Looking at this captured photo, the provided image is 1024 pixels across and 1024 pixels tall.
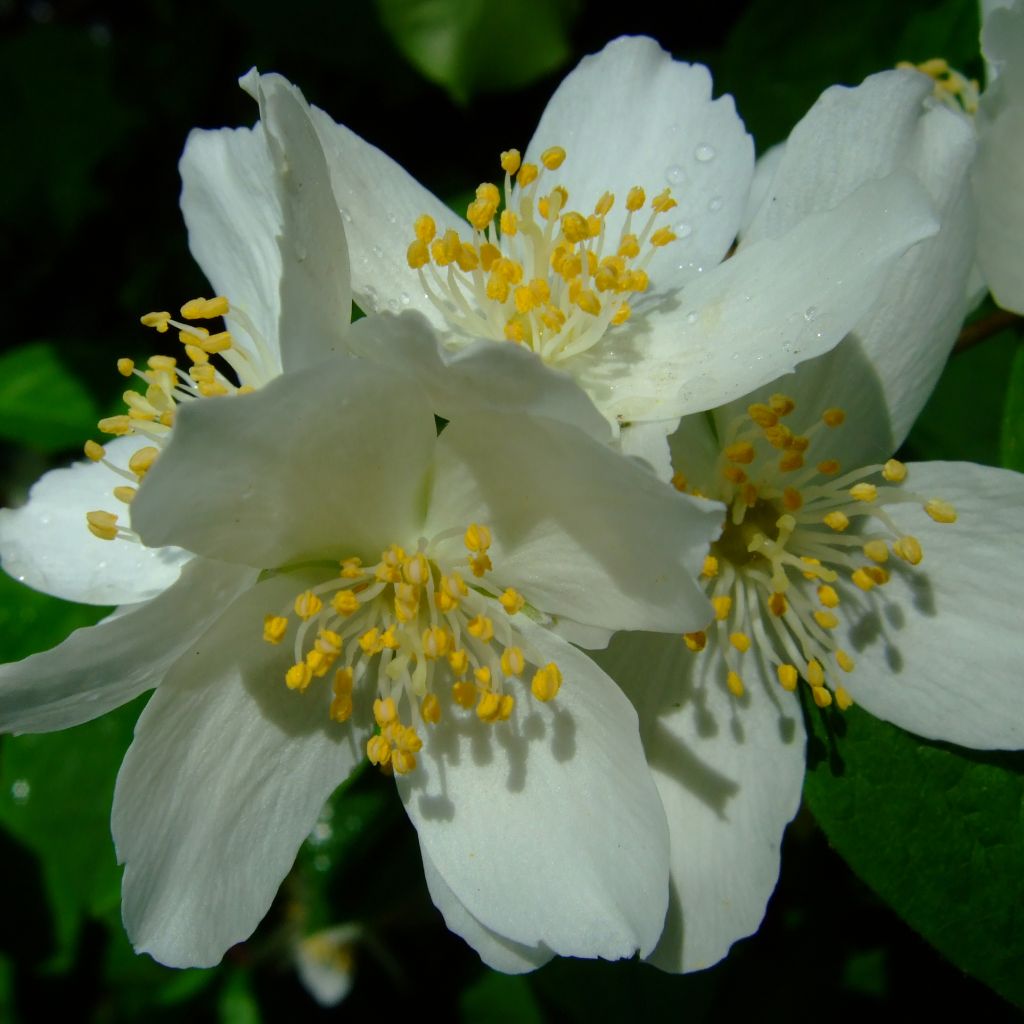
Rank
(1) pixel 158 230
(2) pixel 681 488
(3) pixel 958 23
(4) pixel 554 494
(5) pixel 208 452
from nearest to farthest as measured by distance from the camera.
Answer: (5) pixel 208 452 → (4) pixel 554 494 → (2) pixel 681 488 → (3) pixel 958 23 → (1) pixel 158 230

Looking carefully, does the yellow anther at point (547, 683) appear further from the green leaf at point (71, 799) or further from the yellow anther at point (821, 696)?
the green leaf at point (71, 799)

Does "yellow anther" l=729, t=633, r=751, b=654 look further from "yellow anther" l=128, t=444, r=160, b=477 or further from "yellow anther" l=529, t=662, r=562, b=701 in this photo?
"yellow anther" l=128, t=444, r=160, b=477

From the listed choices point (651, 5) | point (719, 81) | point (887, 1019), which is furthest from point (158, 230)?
point (887, 1019)

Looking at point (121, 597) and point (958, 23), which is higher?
point (958, 23)

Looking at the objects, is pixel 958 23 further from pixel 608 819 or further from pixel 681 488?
pixel 608 819

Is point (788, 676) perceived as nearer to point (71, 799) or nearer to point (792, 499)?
point (792, 499)
